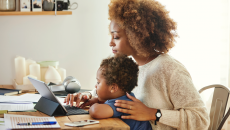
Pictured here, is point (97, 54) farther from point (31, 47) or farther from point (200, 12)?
point (200, 12)

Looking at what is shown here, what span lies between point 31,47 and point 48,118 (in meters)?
2.21

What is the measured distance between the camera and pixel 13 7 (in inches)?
115

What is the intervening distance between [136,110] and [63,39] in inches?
85.9

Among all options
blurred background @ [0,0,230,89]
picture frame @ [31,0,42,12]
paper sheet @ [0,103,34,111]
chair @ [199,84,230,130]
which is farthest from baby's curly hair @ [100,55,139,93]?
picture frame @ [31,0,42,12]

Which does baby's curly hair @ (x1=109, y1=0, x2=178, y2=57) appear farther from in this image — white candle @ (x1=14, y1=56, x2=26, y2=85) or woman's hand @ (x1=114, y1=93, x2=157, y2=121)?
white candle @ (x1=14, y1=56, x2=26, y2=85)

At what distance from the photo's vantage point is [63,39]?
3.11 metres

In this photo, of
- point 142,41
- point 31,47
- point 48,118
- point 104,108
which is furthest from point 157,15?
point 31,47

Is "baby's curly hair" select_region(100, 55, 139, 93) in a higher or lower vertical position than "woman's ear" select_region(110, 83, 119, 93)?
higher

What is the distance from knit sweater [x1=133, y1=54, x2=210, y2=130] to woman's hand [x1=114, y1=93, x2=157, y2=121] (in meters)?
0.06

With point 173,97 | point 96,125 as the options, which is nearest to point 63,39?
point 173,97

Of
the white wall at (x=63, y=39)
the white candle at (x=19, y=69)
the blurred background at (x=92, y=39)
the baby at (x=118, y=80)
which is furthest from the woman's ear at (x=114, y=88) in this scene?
the white wall at (x=63, y=39)

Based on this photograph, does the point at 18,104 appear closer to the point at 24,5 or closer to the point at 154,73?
the point at 154,73

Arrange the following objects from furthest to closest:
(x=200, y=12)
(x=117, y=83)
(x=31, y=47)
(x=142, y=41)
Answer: (x=31, y=47), (x=200, y=12), (x=142, y=41), (x=117, y=83)

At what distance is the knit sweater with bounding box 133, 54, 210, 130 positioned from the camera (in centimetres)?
114
